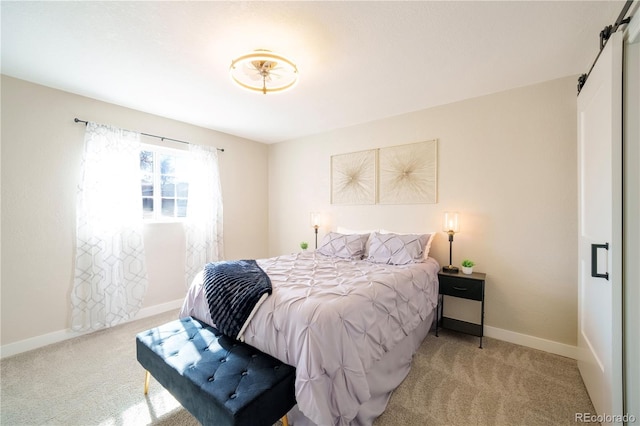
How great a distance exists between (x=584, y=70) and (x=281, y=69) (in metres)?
2.63

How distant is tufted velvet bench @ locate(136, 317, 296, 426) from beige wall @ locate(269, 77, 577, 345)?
2.35m

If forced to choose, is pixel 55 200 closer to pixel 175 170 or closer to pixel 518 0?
pixel 175 170

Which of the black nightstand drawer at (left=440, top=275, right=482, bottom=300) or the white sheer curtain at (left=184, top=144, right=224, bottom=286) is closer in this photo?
the black nightstand drawer at (left=440, top=275, right=482, bottom=300)

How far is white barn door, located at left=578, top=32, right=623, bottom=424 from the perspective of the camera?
136 centimetres

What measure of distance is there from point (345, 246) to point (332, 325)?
5.88ft

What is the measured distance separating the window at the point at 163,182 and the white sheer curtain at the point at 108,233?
22 cm

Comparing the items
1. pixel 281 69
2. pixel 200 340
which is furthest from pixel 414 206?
pixel 200 340

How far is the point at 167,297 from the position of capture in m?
3.45

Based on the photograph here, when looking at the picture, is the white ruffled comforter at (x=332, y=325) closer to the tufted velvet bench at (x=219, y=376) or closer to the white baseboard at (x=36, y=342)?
the tufted velvet bench at (x=219, y=376)

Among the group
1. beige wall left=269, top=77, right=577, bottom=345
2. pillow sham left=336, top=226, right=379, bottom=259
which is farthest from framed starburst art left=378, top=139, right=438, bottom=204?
pillow sham left=336, top=226, right=379, bottom=259

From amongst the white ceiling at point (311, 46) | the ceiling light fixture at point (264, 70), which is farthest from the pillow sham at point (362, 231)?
the ceiling light fixture at point (264, 70)

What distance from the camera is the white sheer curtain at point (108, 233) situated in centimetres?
276

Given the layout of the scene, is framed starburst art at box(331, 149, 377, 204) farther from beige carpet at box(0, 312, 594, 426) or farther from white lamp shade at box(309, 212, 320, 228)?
beige carpet at box(0, 312, 594, 426)

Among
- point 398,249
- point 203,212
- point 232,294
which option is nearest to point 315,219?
point 398,249
